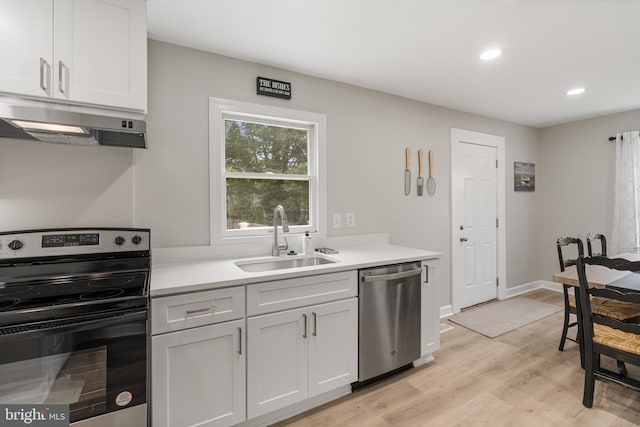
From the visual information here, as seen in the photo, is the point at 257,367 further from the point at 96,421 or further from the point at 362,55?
the point at 362,55

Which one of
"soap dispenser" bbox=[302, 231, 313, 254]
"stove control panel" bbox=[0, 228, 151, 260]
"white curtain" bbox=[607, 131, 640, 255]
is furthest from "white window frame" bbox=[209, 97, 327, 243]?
"white curtain" bbox=[607, 131, 640, 255]

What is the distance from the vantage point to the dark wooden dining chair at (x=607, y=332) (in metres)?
1.65

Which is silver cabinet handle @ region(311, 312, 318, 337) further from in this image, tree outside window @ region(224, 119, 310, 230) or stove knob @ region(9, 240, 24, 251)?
stove knob @ region(9, 240, 24, 251)

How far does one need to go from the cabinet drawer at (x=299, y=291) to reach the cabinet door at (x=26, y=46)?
1.38m

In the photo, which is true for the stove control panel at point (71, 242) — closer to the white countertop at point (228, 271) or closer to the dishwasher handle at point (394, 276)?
the white countertop at point (228, 271)

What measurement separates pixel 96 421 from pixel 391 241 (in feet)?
8.19

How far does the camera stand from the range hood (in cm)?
128

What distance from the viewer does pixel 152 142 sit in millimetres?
1949

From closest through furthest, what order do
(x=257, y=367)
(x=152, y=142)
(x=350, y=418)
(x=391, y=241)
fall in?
(x=257, y=367), (x=350, y=418), (x=152, y=142), (x=391, y=241)

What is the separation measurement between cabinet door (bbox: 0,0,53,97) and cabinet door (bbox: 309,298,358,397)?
1.78m

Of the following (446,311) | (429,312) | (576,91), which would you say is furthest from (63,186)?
(576,91)

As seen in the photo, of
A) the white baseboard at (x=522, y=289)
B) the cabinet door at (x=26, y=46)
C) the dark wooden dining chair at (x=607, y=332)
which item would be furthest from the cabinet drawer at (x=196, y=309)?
the white baseboard at (x=522, y=289)

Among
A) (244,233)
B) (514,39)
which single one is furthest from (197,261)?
(514,39)

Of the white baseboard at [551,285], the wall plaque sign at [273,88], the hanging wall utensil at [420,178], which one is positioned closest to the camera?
the wall plaque sign at [273,88]
